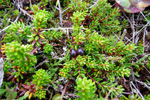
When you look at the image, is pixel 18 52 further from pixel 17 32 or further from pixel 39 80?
pixel 17 32

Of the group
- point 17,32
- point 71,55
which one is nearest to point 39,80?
point 71,55

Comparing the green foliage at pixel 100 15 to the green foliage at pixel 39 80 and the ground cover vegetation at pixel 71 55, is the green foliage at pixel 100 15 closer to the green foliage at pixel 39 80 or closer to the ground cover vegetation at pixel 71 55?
the ground cover vegetation at pixel 71 55

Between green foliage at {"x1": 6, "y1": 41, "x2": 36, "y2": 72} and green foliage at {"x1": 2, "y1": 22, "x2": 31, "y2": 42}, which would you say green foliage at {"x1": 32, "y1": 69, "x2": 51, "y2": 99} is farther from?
green foliage at {"x1": 2, "y1": 22, "x2": 31, "y2": 42}

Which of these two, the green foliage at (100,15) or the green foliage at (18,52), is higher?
the green foliage at (100,15)

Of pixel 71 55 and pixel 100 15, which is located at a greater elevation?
pixel 100 15

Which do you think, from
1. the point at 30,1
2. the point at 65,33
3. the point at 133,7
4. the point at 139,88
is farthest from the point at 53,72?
the point at 133,7

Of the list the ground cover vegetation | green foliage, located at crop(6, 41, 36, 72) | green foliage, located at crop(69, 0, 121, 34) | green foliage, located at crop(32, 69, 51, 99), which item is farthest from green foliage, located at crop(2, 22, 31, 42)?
green foliage, located at crop(69, 0, 121, 34)

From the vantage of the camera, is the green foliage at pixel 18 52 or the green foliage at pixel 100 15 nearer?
the green foliage at pixel 18 52

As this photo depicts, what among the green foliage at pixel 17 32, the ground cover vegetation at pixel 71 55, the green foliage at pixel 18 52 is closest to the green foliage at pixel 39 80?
the ground cover vegetation at pixel 71 55

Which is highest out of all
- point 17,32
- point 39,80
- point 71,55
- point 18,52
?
point 17,32
